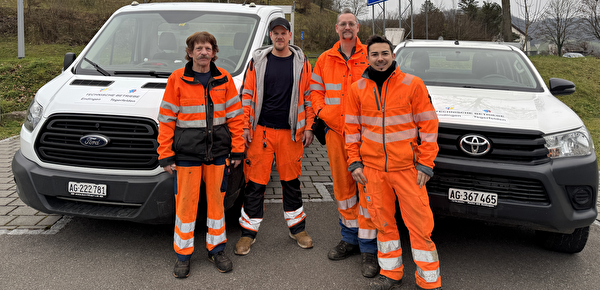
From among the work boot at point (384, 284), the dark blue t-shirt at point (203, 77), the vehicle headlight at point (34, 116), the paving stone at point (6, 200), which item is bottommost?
the work boot at point (384, 284)

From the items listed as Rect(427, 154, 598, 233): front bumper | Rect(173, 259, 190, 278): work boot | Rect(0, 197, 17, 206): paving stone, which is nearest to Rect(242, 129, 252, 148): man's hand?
Rect(173, 259, 190, 278): work boot

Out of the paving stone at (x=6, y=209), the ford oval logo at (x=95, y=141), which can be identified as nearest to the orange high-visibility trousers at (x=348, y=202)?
the ford oval logo at (x=95, y=141)

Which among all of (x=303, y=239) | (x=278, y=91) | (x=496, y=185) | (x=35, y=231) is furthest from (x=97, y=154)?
(x=496, y=185)

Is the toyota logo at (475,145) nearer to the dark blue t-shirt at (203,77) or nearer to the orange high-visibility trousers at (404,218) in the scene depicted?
the orange high-visibility trousers at (404,218)

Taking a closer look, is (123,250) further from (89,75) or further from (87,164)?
(89,75)

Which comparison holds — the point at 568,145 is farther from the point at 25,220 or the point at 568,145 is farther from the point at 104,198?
the point at 25,220

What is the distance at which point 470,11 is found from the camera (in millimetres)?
56344

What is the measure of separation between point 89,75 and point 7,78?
8739 millimetres

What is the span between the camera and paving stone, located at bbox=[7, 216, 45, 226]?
4184mm

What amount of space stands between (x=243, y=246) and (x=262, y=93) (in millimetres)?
1297

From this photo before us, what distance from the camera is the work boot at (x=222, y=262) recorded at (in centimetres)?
341

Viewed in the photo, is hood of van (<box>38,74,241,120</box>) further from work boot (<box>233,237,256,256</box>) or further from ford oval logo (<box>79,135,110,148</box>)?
work boot (<box>233,237,256,256</box>)

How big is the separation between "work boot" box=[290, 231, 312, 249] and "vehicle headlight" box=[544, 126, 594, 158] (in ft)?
6.67

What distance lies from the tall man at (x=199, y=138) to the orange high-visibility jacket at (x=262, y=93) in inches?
8.6
